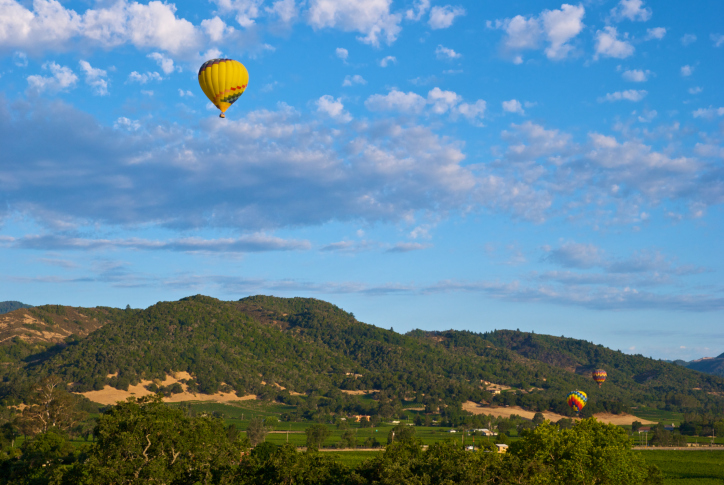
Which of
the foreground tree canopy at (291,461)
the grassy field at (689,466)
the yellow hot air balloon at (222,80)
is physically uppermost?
the yellow hot air balloon at (222,80)

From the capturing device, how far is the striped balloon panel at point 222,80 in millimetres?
92312

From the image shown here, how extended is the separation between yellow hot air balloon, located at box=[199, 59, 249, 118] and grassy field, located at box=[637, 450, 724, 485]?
10990 centimetres

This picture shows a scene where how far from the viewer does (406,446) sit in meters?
68.8

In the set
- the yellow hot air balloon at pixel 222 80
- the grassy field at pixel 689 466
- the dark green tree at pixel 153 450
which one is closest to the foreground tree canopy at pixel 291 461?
the dark green tree at pixel 153 450

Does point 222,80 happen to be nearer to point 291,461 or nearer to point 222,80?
point 222,80

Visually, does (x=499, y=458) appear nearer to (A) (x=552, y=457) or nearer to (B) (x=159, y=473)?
(A) (x=552, y=457)

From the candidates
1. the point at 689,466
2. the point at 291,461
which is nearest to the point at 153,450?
the point at 291,461

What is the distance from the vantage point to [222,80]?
3634 inches

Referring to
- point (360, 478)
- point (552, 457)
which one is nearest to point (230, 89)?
point (360, 478)

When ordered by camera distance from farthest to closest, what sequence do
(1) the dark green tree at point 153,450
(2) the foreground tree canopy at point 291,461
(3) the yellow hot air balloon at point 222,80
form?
(3) the yellow hot air balloon at point 222,80
(1) the dark green tree at point 153,450
(2) the foreground tree canopy at point 291,461

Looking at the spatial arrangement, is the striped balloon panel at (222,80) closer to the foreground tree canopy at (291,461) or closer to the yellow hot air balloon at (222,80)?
the yellow hot air balloon at (222,80)

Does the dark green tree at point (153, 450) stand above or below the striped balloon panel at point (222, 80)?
below

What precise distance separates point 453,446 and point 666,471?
10582 centimetres

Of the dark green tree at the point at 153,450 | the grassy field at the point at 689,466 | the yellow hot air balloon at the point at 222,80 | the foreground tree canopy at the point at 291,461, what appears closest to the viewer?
the foreground tree canopy at the point at 291,461
